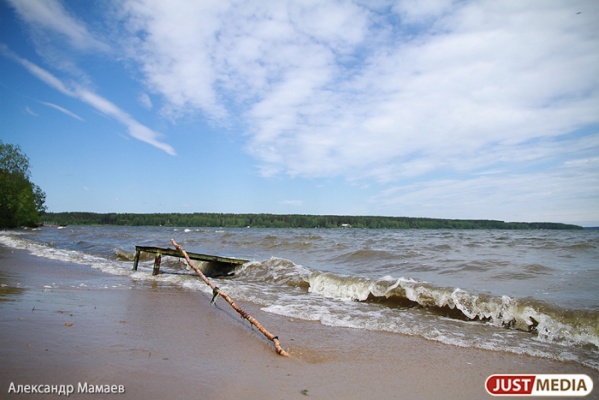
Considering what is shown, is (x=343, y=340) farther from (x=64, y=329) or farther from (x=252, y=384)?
(x=64, y=329)

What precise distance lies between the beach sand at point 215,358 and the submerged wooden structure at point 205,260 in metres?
5.04

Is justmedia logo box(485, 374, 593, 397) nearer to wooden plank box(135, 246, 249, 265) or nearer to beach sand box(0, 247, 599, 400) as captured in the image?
beach sand box(0, 247, 599, 400)

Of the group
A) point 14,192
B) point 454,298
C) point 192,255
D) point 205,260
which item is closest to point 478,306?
point 454,298

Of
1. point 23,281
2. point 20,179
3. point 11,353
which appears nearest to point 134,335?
point 11,353

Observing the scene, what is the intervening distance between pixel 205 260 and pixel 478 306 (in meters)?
8.38

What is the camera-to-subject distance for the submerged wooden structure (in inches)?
441

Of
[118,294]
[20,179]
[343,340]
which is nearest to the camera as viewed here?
[343,340]

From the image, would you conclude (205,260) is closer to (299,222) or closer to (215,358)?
(215,358)

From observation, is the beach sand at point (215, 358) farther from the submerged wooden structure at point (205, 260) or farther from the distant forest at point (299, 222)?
the distant forest at point (299, 222)

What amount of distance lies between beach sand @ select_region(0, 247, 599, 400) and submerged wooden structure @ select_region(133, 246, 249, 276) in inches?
199

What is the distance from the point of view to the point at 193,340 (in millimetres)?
4336

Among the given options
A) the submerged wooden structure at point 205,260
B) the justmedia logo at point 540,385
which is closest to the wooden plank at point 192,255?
the submerged wooden structure at point 205,260

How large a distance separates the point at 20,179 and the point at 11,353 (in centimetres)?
6917

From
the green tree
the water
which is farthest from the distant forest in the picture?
the water
